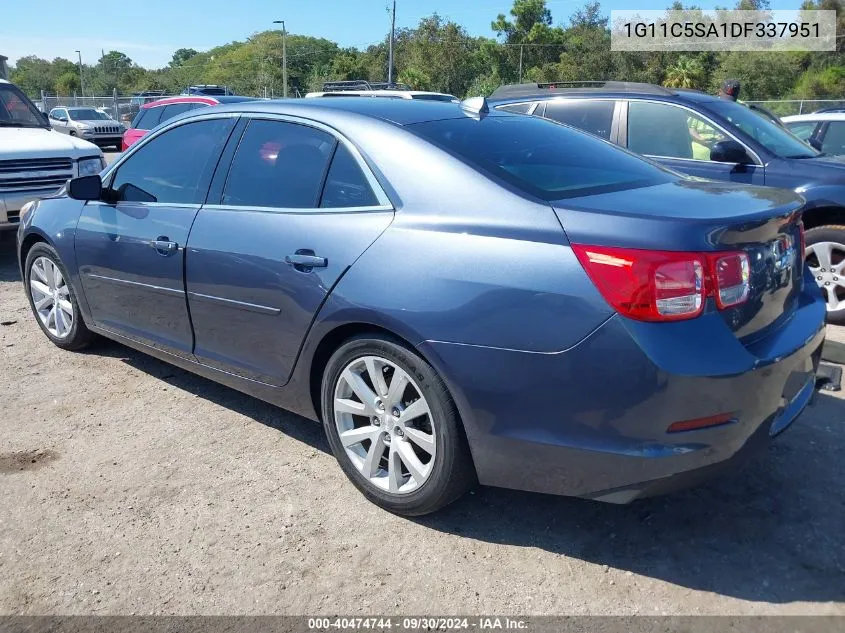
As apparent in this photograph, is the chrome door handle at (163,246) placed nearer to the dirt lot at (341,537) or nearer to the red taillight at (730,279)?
the dirt lot at (341,537)

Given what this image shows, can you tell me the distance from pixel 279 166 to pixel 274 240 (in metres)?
0.43

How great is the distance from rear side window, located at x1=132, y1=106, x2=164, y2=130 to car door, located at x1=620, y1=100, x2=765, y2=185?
9.04m

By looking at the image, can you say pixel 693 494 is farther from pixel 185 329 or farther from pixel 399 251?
pixel 185 329

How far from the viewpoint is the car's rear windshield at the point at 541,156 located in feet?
9.55

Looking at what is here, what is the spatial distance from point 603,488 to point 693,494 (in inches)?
34.4

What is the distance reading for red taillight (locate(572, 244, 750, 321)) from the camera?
2.38 meters

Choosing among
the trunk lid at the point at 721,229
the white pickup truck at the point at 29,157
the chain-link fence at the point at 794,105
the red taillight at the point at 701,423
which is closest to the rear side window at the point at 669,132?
the trunk lid at the point at 721,229

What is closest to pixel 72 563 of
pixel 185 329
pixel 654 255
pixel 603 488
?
pixel 185 329

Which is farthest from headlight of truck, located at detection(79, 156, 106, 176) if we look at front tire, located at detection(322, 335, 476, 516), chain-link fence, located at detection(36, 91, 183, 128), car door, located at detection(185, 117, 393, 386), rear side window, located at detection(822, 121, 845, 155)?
chain-link fence, located at detection(36, 91, 183, 128)

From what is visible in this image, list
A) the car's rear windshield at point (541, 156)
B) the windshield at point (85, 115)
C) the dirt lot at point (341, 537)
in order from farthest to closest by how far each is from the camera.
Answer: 1. the windshield at point (85, 115)
2. the car's rear windshield at point (541, 156)
3. the dirt lot at point (341, 537)

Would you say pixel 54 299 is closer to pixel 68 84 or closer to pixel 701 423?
pixel 701 423

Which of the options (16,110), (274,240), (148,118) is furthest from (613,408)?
(148,118)

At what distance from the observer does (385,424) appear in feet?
10.00

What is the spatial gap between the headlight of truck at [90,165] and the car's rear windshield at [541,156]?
631 centimetres
